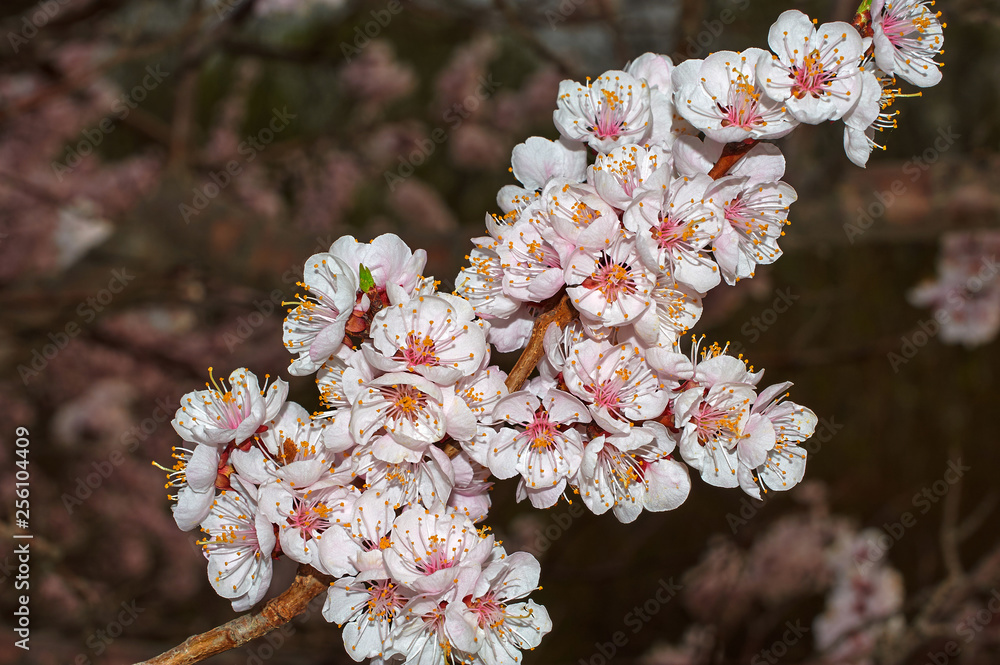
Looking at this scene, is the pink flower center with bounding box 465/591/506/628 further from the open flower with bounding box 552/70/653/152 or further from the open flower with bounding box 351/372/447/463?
the open flower with bounding box 552/70/653/152

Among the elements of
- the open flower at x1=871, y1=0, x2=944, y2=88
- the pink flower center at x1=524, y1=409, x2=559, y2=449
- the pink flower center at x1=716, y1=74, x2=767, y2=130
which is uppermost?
the open flower at x1=871, y1=0, x2=944, y2=88

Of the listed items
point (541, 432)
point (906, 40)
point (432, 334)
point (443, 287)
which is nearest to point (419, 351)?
point (432, 334)

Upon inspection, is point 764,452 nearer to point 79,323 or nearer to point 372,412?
point 372,412

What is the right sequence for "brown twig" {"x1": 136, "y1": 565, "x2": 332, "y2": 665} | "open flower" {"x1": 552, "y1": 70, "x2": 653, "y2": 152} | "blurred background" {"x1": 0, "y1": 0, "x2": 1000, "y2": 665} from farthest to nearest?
"blurred background" {"x1": 0, "y1": 0, "x2": 1000, "y2": 665} → "open flower" {"x1": 552, "y1": 70, "x2": 653, "y2": 152} → "brown twig" {"x1": 136, "y1": 565, "x2": 332, "y2": 665}

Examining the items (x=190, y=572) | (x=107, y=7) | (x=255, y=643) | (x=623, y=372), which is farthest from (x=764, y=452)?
(x=190, y=572)

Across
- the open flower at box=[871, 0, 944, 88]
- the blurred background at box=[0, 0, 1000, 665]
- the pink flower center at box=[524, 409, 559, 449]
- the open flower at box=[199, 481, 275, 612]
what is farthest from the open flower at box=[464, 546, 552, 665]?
the blurred background at box=[0, 0, 1000, 665]

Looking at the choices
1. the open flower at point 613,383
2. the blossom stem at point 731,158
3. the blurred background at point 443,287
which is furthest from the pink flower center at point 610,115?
the blurred background at point 443,287
